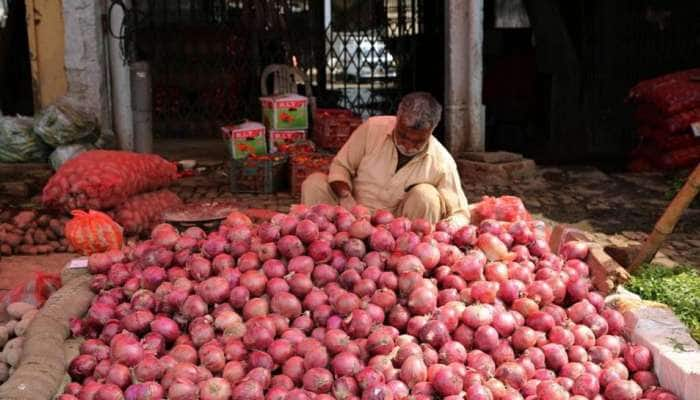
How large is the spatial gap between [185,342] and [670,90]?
6.48 metres

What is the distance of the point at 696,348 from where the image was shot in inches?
120

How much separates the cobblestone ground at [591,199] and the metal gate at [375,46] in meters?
2.37

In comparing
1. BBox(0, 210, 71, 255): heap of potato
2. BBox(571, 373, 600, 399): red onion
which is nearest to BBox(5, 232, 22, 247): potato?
BBox(0, 210, 71, 255): heap of potato

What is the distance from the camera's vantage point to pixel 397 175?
4.54 m

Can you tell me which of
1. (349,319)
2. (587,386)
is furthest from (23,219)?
(587,386)

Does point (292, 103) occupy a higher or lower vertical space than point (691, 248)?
higher

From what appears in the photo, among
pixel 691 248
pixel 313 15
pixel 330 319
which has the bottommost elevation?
pixel 691 248

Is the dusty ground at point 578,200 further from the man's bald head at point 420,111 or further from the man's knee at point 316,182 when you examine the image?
the man's bald head at point 420,111

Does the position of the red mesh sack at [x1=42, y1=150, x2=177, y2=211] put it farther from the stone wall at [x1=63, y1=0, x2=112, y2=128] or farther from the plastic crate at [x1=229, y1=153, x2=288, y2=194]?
the stone wall at [x1=63, y1=0, x2=112, y2=128]

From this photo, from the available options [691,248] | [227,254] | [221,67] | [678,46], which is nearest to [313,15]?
[221,67]

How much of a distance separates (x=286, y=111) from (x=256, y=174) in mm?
801

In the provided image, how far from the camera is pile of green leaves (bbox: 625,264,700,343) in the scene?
3439 millimetres

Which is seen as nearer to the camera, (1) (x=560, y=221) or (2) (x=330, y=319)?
(2) (x=330, y=319)

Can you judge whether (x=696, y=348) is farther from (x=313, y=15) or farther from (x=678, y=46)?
(x=313, y=15)
